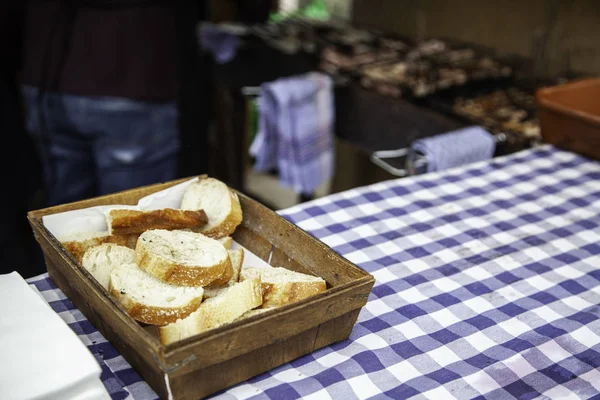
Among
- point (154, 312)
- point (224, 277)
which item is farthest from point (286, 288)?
point (154, 312)

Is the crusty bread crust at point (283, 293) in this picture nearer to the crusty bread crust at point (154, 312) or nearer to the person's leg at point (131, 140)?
the crusty bread crust at point (154, 312)

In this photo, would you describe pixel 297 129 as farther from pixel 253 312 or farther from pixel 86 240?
pixel 253 312

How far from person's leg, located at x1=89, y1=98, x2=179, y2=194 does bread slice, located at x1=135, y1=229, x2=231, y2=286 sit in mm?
1876

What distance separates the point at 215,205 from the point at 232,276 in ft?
0.85

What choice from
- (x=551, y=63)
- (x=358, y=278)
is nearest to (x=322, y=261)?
(x=358, y=278)

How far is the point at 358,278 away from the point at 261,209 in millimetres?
358

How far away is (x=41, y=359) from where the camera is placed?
0.97m

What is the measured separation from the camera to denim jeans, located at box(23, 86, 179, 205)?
9.69 feet

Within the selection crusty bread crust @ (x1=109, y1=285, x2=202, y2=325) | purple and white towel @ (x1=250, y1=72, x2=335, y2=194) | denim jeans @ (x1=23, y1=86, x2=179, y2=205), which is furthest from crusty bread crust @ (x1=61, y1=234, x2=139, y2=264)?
purple and white towel @ (x1=250, y1=72, x2=335, y2=194)

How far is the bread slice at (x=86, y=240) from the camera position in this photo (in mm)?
1272

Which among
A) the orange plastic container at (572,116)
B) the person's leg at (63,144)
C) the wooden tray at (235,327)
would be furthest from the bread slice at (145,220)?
the person's leg at (63,144)

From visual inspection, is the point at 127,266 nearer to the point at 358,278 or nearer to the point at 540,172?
the point at 358,278

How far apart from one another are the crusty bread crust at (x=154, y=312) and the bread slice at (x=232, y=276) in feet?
0.30

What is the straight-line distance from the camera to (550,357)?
49.1 inches
